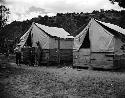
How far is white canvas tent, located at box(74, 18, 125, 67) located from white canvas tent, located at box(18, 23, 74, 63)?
105 inches

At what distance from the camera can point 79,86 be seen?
Answer: 9023mm

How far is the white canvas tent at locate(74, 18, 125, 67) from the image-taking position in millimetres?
14443

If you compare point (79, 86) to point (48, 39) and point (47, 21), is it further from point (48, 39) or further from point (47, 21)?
point (47, 21)

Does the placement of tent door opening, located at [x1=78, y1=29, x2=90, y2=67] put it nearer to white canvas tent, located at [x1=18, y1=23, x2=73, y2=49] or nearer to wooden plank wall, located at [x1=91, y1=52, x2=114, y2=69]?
wooden plank wall, located at [x1=91, y1=52, x2=114, y2=69]

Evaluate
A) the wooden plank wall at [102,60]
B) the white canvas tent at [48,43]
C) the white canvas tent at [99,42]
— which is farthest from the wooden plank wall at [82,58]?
the white canvas tent at [48,43]

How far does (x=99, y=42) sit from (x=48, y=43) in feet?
18.4

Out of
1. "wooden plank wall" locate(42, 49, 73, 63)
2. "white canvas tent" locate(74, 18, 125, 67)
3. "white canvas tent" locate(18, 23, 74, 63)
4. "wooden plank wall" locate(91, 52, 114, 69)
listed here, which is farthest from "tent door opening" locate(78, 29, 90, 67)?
"wooden plank wall" locate(42, 49, 73, 63)

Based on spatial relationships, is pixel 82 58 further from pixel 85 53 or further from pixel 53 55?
pixel 53 55

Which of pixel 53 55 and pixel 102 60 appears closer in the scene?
pixel 102 60

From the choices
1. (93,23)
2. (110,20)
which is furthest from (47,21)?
(93,23)

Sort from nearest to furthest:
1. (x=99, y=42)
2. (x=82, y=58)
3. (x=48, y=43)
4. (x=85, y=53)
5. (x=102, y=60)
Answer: (x=102, y=60), (x=99, y=42), (x=85, y=53), (x=82, y=58), (x=48, y=43)

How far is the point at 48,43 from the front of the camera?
18.7 metres

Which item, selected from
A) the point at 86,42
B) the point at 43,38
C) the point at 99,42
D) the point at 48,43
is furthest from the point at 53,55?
the point at 99,42

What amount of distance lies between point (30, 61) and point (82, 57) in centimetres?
565
